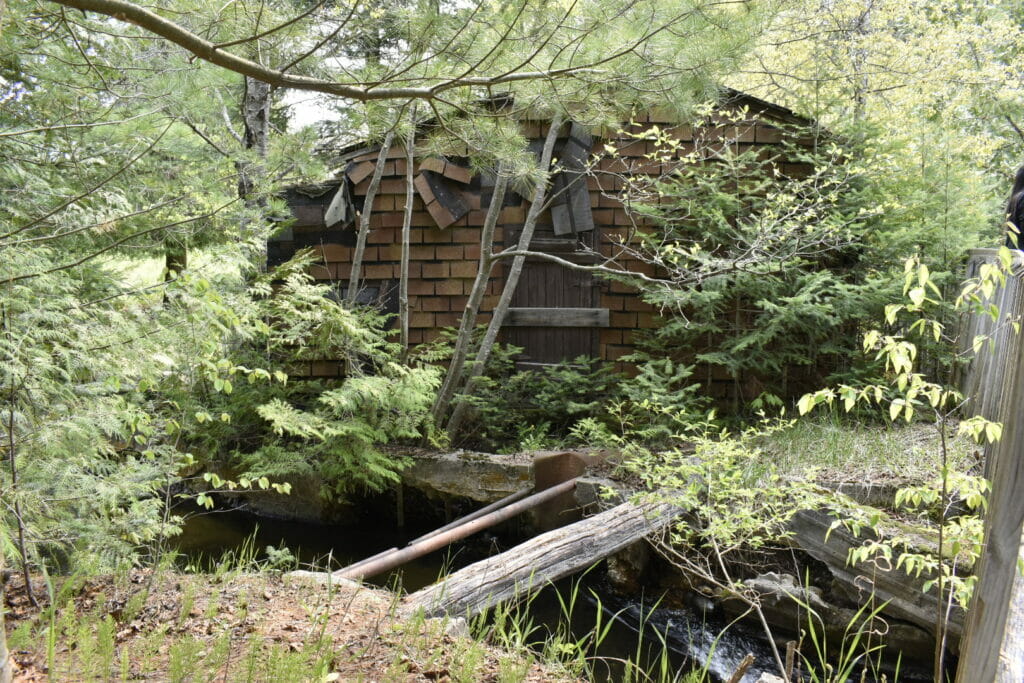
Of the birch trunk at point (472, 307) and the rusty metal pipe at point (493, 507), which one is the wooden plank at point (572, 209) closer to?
the birch trunk at point (472, 307)

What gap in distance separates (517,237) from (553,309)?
0.89 meters

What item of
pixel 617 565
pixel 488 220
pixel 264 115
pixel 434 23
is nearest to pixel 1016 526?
pixel 434 23

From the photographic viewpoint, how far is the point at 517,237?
7707 mm

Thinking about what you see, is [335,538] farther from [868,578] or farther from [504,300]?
[868,578]

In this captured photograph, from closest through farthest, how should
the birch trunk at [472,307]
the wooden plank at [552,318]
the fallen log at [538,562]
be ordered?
the fallen log at [538,562] < the birch trunk at [472,307] < the wooden plank at [552,318]

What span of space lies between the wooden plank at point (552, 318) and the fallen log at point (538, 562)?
3017 mm

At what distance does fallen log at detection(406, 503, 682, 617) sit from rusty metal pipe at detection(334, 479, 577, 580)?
0.30 metres

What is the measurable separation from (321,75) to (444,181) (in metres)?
3.88

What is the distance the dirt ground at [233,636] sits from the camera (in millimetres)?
2383

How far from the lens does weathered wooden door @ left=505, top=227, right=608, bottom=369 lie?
7645 mm

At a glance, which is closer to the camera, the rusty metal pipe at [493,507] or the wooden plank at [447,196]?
the rusty metal pipe at [493,507]

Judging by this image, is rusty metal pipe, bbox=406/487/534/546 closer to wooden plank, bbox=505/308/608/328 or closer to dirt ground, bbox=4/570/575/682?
dirt ground, bbox=4/570/575/682

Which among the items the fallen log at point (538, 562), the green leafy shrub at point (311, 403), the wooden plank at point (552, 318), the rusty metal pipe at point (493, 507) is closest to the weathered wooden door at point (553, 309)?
the wooden plank at point (552, 318)

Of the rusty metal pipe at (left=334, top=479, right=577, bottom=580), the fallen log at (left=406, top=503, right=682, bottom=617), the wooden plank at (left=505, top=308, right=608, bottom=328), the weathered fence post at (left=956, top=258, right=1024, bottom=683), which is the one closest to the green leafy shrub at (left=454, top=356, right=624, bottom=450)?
the wooden plank at (left=505, top=308, right=608, bottom=328)
